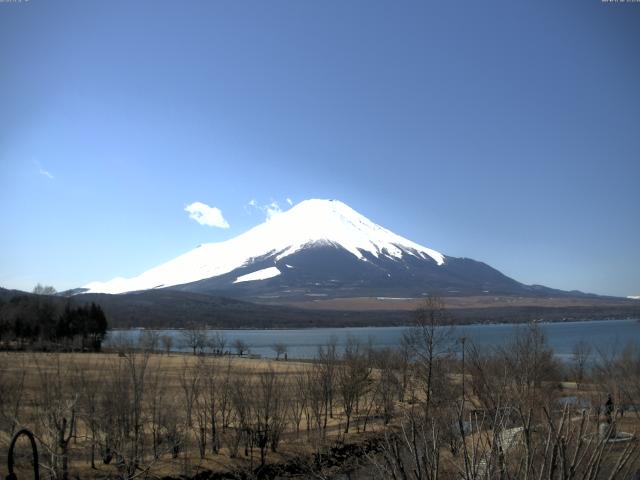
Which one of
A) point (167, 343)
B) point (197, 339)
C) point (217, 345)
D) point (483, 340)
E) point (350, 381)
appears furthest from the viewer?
point (217, 345)

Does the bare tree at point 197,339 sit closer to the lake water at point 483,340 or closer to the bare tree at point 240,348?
the bare tree at point 240,348

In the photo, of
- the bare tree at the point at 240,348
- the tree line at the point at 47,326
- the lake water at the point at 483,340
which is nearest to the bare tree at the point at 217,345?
the bare tree at the point at 240,348

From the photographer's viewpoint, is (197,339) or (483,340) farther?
(197,339)

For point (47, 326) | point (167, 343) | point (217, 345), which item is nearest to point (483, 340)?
point (167, 343)

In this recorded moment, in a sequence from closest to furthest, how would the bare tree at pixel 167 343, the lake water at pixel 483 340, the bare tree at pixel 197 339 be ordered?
the lake water at pixel 483 340 → the bare tree at pixel 197 339 → the bare tree at pixel 167 343

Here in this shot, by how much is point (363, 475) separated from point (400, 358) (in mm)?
25771

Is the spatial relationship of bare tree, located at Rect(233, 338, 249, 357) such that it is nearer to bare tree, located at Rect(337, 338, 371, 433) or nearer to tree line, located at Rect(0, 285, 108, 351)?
tree line, located at Rect(0, 285, 108, 351)

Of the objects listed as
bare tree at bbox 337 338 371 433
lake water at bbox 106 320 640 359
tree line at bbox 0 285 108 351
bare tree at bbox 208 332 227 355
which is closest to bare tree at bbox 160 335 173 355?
lake water at bbox 106 320 640 359

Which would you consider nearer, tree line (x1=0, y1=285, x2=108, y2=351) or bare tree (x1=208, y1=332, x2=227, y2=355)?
bare tree (x1=208, y1=332, x2=227, y2=355)

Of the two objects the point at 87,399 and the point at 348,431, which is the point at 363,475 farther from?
the point at 87,399

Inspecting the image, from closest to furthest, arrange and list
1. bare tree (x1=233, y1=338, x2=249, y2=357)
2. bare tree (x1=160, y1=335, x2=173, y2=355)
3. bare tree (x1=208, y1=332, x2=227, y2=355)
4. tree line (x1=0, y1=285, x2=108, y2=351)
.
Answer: bare tree (x1=208, y1=332, x2=227, y2=355)
tree line (x1=0, y1=285, x2=108, y2=351)
bare tree (x1=160, y1=335, x2=173, y2=355)
bare tree (x1=233, y1=338, x2=249, y2=357)

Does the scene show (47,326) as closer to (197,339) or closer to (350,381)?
(197,339)

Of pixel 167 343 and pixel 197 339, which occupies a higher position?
pixel 197 339

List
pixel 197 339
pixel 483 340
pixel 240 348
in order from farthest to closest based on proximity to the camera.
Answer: pixel 197 339 < pixel 240 348 < pixel 483 340
